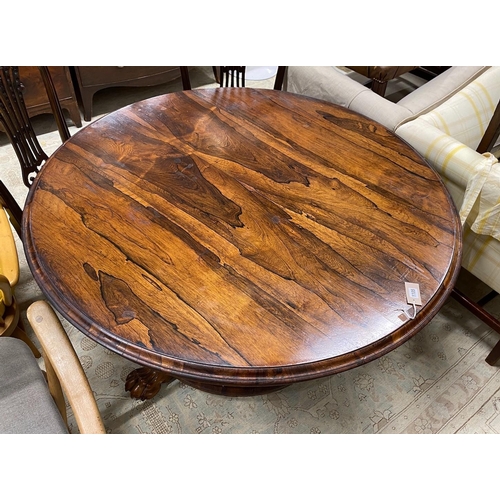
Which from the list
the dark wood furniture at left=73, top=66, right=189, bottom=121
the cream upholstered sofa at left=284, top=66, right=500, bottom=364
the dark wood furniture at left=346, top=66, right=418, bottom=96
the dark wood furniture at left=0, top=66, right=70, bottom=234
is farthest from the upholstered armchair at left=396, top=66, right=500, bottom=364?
the dark wood furniture at left=73, top=66, right=189, bottom=121

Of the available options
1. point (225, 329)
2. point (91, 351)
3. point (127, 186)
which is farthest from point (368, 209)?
point (91, 351)

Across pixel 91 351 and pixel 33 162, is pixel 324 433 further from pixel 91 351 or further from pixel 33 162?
pixel 33 162

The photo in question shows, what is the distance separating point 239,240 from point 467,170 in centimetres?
77

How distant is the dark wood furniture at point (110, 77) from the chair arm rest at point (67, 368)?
79.6 inches

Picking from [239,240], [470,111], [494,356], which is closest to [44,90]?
[239,240]

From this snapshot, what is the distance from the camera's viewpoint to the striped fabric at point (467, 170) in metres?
1.23

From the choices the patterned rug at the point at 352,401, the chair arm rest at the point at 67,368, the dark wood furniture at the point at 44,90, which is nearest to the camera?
the chair arm rest at the point at 67,368

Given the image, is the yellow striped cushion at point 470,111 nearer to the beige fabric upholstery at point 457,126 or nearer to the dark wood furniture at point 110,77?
the beige fabric upholstery at point 457,126

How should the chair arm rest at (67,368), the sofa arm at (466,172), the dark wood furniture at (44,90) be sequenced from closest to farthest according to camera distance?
the chair arm rest at (67,368) < the sofa arm at (466,172) < the dark wood furniture at (44,90)

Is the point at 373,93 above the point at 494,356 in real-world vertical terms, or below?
above

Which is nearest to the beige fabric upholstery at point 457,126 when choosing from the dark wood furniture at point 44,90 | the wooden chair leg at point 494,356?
the wooden chair leg at point 494,356

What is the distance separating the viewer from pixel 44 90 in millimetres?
2254

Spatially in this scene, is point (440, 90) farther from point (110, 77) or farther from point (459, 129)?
point (110, 77)

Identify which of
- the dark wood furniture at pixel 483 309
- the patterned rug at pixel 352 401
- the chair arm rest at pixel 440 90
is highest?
the chair arm rest at pixel 440 90
